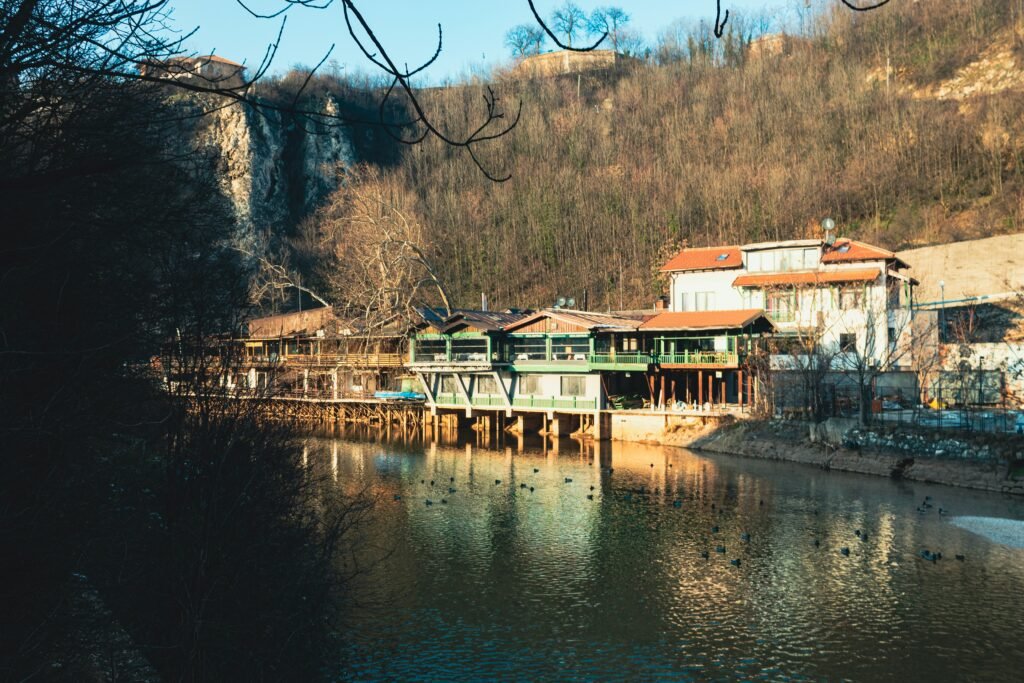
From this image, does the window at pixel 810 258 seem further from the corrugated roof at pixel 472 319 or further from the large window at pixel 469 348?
the large window at pixel 469 348

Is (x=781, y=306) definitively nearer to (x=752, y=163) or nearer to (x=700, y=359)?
(x=700, y=359)

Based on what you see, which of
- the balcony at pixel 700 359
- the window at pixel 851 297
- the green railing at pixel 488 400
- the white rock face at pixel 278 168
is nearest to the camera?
the balcony at pixel 700 359

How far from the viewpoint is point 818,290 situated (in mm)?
42969

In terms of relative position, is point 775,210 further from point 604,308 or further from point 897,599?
point 897,599

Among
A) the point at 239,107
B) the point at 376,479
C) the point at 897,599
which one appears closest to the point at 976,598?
the point at 897,599

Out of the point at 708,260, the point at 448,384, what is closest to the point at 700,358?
the point at 708,260

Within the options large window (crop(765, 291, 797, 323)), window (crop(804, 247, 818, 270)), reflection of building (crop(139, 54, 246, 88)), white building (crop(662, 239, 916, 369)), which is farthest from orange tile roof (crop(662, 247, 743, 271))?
reflection of building (crop(139, 54, 246, 88))

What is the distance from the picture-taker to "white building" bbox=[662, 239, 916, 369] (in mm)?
41969

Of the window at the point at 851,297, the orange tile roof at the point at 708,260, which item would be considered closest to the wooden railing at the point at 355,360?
the orange tile roof at the point at 708,260

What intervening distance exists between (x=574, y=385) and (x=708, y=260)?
12.8m

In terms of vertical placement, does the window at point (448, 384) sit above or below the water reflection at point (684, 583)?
above

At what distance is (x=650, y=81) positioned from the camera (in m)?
99.8

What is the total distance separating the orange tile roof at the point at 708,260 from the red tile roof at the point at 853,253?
5.07m

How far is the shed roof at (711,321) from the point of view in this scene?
4056 cm
